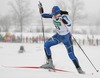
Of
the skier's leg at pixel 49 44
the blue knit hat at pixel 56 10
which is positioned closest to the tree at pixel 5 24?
the skier's leg at pixel 49 44

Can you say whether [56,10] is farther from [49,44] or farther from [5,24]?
[5,24]

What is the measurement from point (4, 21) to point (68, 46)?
56.1 meters

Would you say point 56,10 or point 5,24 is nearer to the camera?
point 56,10

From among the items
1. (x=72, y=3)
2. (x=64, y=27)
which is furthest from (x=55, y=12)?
(x=72, y=3)

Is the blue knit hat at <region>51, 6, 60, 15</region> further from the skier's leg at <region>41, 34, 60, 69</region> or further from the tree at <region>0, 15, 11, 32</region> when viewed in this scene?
the tree at <region>0, 15, 11, 32</region>

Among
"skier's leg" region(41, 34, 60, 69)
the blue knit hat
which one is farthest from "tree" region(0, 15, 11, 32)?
the blue knit hat

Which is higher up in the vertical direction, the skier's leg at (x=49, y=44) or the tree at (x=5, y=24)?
the skier's leg at (x=49, y=44)

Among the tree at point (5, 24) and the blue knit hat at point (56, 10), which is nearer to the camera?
the blue knit hat at point (56, 10)

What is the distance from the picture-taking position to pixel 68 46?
7547 millimetres

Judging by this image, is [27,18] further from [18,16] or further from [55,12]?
[55,12]

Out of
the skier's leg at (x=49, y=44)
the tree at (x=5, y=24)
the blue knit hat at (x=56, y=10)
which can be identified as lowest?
the tree at (x=5, y=24)

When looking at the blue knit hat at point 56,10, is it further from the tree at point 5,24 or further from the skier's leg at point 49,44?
the tree at point 5,24

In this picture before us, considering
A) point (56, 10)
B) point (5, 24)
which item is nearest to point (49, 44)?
point (56, 10)

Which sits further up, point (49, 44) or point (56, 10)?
point (56, 10)
